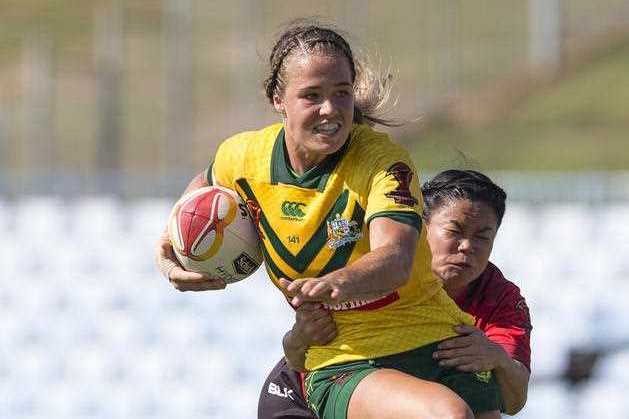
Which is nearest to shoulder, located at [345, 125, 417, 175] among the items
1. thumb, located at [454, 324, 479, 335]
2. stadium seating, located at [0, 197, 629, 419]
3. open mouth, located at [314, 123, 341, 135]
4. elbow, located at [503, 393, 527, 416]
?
open mouth, located at [314, 123, 341, 135]

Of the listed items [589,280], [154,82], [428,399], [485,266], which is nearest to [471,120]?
[154,82]

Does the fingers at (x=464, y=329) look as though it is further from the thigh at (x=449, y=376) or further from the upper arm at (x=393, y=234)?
the upper arm at (x=393, y=234)

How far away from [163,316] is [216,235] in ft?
17.3

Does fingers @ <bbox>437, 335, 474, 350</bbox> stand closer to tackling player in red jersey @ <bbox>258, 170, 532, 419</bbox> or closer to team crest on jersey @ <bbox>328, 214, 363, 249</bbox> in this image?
tackling player in red jersey @ <bbox>258, 170, 532, 419</bbox>

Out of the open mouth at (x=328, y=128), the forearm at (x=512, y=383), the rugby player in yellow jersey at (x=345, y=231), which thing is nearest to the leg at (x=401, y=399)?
the rugby player in yellow jersey at (x=345, y=231)

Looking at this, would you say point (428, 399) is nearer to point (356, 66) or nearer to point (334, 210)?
point (334, 210)

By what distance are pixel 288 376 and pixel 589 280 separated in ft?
15.2

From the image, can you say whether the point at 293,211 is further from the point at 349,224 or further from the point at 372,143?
the point at 372,143

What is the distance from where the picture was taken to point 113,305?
9.34 meters

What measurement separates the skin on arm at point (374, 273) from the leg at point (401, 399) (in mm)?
290

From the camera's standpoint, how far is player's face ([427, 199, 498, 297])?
4.31 metres

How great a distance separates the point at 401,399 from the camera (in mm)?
3664

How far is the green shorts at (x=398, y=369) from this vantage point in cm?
387

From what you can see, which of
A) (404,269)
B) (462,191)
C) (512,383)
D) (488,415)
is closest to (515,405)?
(512,383)
